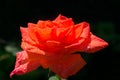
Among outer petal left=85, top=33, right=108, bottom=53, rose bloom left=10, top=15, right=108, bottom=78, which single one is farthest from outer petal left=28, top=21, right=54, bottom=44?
outer petal left=85, top=33, right=108, bottom=53

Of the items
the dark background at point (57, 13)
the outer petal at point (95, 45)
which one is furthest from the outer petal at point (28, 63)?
the dark background at point (57, 13)

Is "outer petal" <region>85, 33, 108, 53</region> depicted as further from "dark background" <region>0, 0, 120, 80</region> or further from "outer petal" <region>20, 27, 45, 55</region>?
"dark background" <region>0, 0, 120, 80</region>

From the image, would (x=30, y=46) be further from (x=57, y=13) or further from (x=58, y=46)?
(x=57, y=13)

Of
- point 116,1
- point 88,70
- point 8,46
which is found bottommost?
point 88,70

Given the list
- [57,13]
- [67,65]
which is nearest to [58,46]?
[67,65]

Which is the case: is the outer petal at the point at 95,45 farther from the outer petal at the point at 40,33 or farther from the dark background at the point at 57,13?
the dark background at the point at 57,13

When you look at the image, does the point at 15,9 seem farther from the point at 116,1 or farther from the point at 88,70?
the point at 88,70

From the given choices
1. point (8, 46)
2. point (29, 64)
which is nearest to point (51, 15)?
point (8, 46)
